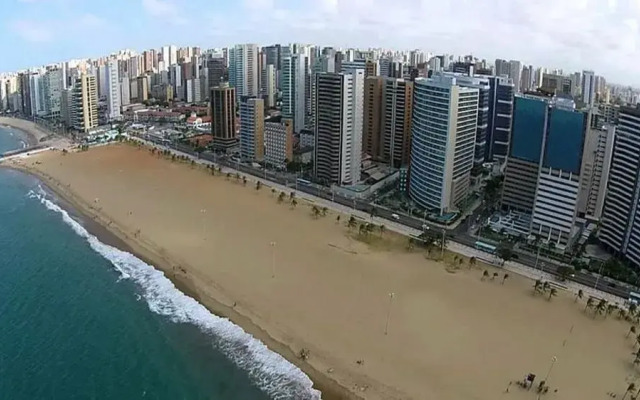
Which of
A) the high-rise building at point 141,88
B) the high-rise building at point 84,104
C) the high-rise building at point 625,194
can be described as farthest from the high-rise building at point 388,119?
the high-rise building at point 141,88

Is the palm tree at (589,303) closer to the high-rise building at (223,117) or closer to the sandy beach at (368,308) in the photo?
the sandy beach at (368,308)

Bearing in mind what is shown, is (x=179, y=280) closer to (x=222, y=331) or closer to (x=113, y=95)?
(x=222, y=331)

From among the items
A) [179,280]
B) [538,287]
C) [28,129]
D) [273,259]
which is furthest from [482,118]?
[28,129]

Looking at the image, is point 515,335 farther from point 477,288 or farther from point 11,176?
point 11,176

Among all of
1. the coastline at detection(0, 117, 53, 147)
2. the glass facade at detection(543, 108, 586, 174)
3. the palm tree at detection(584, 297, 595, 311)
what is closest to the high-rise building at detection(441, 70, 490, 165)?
the glass facade at detection(543, 108, 586, 174)

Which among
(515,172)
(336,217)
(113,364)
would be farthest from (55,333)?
(515,172)

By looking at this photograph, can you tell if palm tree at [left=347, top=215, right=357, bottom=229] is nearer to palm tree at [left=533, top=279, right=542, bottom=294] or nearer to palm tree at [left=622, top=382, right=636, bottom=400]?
palm tree at [left=533, top=279, right=542, bottom=294]
